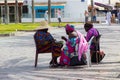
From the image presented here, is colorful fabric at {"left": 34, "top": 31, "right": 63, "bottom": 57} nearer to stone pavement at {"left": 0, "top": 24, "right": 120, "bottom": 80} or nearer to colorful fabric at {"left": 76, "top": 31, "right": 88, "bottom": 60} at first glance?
stone pavement at {"left": 0, "top": 24, "right": 120, "bottom": 80}

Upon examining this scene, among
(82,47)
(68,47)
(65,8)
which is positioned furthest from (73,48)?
(65,8)

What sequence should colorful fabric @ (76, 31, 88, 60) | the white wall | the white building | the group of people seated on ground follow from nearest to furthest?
colorful fabric @ (76, 31, 88, 60), the group of people seated on ground, the white building, the white wall

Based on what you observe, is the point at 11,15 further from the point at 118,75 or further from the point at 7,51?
the point at 118,75

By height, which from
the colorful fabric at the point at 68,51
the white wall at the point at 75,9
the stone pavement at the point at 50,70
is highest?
the white wall at the point at 75,9

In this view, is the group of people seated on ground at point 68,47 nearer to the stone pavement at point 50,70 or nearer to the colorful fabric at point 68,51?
the colorful fabric at point 68,51

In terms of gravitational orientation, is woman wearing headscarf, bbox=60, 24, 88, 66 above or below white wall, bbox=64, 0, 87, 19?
below

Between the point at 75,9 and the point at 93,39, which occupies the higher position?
the point at 75,9

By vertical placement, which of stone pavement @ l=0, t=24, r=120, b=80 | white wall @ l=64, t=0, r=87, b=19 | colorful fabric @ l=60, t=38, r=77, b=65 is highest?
white wall @ l=64, t=0, r=87, b=19

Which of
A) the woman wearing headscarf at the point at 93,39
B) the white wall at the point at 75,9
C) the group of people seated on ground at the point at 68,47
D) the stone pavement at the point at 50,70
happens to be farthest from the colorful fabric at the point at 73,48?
the white wall at the point at 75,9

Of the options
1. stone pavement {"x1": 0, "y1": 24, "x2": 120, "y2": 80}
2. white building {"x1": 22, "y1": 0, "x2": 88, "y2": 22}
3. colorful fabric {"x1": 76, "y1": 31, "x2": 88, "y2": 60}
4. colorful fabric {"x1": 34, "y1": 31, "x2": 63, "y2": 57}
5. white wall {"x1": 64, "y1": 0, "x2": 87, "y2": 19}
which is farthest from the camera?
white wall {"x1": 64, "y1": 0, "x2": 87, "y2": 19}

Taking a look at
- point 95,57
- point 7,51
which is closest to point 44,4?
point 7,51

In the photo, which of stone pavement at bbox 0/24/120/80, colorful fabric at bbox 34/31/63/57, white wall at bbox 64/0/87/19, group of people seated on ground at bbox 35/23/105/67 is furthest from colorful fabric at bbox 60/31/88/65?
white wall at bbox 64/0/87/19

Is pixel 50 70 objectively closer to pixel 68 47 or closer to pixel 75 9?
pixel 68 47

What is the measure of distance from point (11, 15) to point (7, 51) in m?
52.5
